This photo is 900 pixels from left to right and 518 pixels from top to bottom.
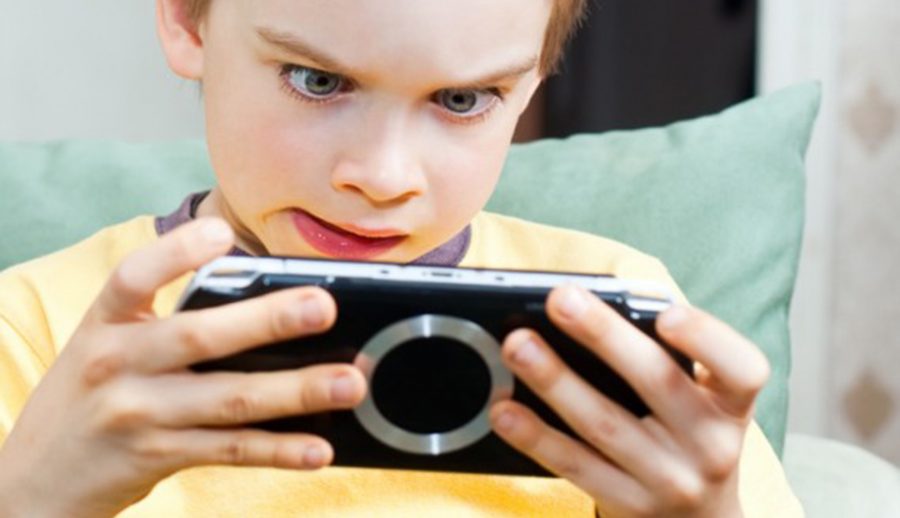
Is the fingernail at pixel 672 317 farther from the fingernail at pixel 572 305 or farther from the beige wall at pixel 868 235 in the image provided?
the beige wall at pixel 868 235

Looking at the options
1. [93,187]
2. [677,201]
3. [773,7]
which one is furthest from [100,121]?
[773,7]

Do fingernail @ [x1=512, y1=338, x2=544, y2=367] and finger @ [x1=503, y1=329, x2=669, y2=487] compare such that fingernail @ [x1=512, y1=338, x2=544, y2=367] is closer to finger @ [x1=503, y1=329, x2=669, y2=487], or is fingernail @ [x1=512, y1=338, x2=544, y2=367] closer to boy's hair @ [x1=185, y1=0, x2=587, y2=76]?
finger @ [x1=503, y1=329, x2=669, y2=487]

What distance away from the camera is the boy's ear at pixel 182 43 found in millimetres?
956

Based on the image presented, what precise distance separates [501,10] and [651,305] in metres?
0.23

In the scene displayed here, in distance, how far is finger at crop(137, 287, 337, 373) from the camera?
2.16 ft

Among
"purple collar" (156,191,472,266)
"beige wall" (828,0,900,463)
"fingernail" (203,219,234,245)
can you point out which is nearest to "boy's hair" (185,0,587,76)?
"purple collar" (156,191,472,266)

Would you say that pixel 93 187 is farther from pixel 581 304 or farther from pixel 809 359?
pixel 809 359

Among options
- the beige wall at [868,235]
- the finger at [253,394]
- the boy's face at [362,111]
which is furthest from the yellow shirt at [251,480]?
the beige wall at [868,235]

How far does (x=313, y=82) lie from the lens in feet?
2.75

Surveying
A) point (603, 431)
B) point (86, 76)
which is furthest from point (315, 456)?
point (86, 76)

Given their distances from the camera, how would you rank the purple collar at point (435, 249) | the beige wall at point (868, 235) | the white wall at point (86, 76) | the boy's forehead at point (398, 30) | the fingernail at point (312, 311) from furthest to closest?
the beige wall at point (868, 235) < the white wall at point (86, 76) < the purple collar at point (435, 249) < the boy's forehead at point (398, 30) < the fingernail at point (312, 311)

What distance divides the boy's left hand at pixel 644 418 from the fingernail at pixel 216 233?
141mm

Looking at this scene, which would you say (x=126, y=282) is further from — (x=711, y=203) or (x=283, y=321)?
(x=711, y=203)

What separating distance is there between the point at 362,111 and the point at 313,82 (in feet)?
0.13
